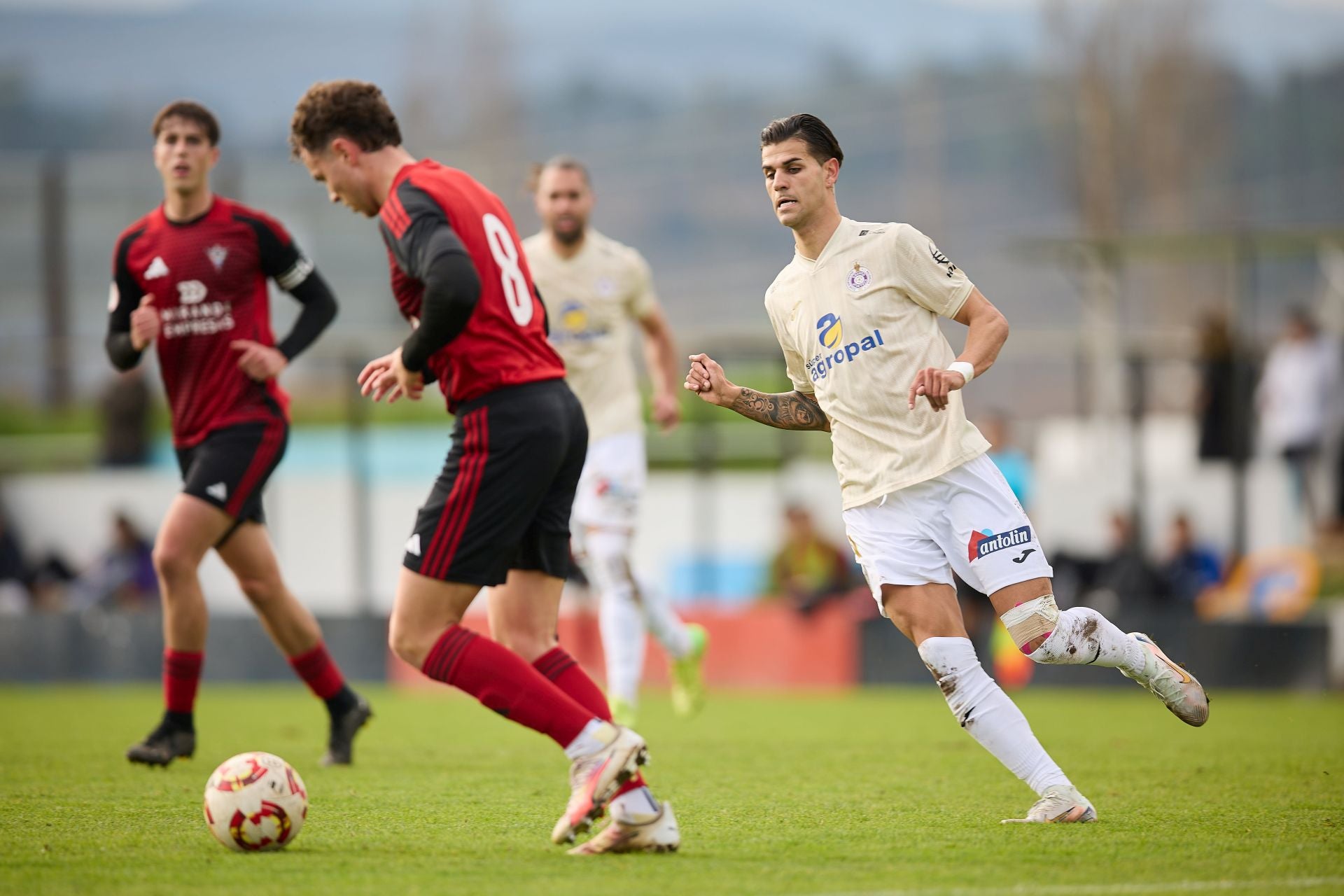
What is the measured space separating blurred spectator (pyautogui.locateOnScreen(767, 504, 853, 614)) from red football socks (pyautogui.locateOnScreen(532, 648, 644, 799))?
9.04m

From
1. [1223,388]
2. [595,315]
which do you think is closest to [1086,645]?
[595,315]

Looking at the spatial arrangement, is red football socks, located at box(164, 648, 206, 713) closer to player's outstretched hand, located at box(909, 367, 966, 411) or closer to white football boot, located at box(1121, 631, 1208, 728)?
player's outstretched hand, located at box(909, 367, 966, 411)

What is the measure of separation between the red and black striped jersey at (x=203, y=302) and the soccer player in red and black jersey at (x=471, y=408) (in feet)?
7.40

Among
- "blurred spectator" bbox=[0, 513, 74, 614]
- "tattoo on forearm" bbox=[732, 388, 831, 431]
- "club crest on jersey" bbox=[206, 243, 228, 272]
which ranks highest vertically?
"club crest on jersey" bbox=[206, 243, 228, 272]

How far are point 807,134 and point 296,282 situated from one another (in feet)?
9.96

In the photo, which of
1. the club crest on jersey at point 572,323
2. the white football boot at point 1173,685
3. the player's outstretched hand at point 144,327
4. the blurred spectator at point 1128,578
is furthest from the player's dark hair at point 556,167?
the blurred spectator at point 1128,578

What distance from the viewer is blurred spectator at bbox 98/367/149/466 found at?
719 inches

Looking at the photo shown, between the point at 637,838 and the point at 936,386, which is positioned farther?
the point at 936,386

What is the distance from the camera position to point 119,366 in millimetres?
7664

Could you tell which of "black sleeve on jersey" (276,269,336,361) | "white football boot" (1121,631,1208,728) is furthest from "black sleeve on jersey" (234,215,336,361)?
"white football boot" (1121,631,1208,728)

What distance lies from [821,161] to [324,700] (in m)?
3.73

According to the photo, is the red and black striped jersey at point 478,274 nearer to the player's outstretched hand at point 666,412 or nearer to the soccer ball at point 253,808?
the soccer ball at point 253,808

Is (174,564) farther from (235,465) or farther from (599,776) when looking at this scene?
(599,776)

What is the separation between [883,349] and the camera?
5762 mm
